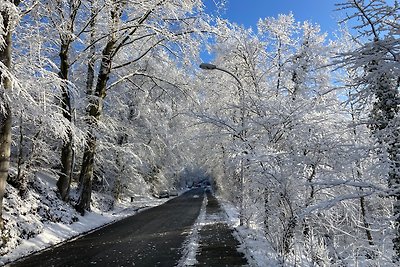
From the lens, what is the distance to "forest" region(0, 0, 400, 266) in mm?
5340

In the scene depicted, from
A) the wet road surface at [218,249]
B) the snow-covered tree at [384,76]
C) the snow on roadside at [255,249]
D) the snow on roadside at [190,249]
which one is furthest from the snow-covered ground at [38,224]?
the snow-covered tree at [384,76]

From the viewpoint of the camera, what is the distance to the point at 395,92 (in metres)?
5.13

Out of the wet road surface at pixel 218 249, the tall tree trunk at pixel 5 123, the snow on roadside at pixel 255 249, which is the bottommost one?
the wet road surface at pixel 218 249

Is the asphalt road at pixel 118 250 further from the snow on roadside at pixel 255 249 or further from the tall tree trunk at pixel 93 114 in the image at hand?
the tall tree trunk at pixel 93 114

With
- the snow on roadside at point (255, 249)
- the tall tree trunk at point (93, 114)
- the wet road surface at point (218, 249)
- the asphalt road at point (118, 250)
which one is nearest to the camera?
the snow on roadside at point (255, 249)

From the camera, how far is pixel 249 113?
17.0 meters

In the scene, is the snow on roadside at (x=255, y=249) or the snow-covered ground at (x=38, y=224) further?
the snow-covered ground at (x=38, y=224)

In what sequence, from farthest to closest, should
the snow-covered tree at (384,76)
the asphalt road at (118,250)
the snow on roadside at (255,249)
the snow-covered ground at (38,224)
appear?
1. the snow-covered ground at (38,224)
2. the asphalt road at (118,250)
3. the snow on roadside at (255,249)
4. the snow-covered tree at (384,76)

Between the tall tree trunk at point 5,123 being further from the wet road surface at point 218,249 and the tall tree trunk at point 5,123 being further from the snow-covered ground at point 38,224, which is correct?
the wet road surface at point 218,249

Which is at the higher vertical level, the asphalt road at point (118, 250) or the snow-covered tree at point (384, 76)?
the snow-covered tree at point (384, 76)

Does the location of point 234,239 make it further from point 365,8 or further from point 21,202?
point 365,8

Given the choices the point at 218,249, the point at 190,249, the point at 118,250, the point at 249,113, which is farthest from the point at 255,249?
the point at 249,113

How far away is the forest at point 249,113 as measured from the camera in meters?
5.34

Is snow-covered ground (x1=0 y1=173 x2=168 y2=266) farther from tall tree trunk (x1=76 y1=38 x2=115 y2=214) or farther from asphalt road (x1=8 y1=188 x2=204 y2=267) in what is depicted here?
tall tree trunk (x1=76 y1=38 x2=115 y2=214)
